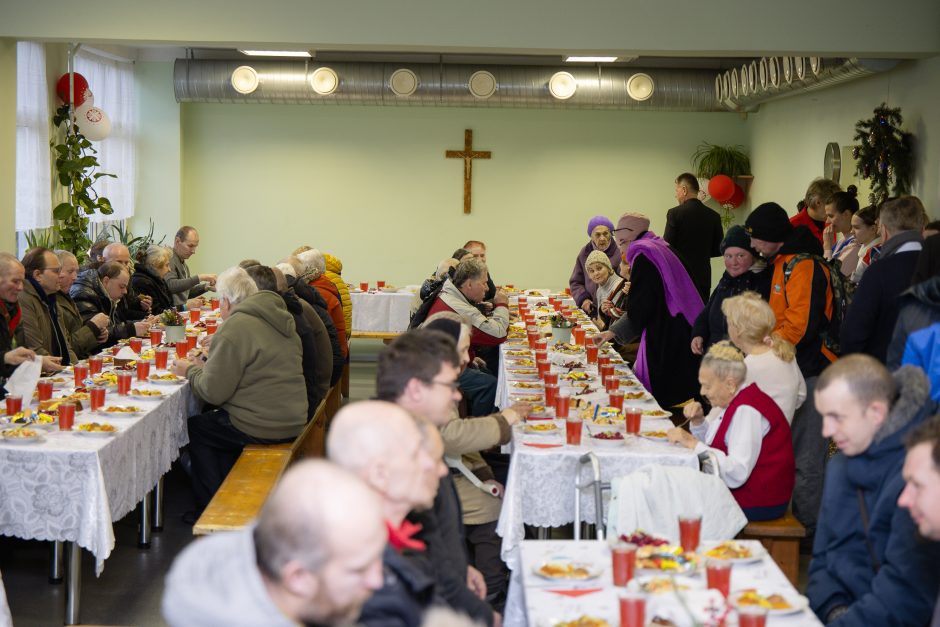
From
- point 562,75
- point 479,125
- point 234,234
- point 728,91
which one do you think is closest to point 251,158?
point 234,234

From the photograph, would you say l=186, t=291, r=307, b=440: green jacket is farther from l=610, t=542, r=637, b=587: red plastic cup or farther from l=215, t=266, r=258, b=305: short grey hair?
l=610, t=542, r=637, b=587: red plastic cup

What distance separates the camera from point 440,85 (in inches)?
449

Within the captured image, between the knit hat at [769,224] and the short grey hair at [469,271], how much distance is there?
1.62 meters

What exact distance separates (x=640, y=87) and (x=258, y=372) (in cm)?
716

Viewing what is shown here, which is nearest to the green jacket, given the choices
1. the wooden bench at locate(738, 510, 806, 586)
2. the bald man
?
the wooden bench at locate(738, 510, 806, 586)

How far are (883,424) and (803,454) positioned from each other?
2243 mm

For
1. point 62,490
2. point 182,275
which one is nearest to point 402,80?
point 182,275

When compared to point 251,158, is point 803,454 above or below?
below

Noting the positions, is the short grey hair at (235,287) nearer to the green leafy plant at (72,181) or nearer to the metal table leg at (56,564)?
the metal table leg at (56,564)

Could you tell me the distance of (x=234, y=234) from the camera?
12.6 metres

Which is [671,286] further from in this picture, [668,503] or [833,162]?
[833,162]

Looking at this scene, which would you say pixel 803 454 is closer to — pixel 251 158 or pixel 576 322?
pixel 576 322

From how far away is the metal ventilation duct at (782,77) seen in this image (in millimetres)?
8040

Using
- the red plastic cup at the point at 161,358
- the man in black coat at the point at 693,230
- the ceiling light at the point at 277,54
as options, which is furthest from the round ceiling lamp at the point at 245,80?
the red plastic cup at the point at 161,358
